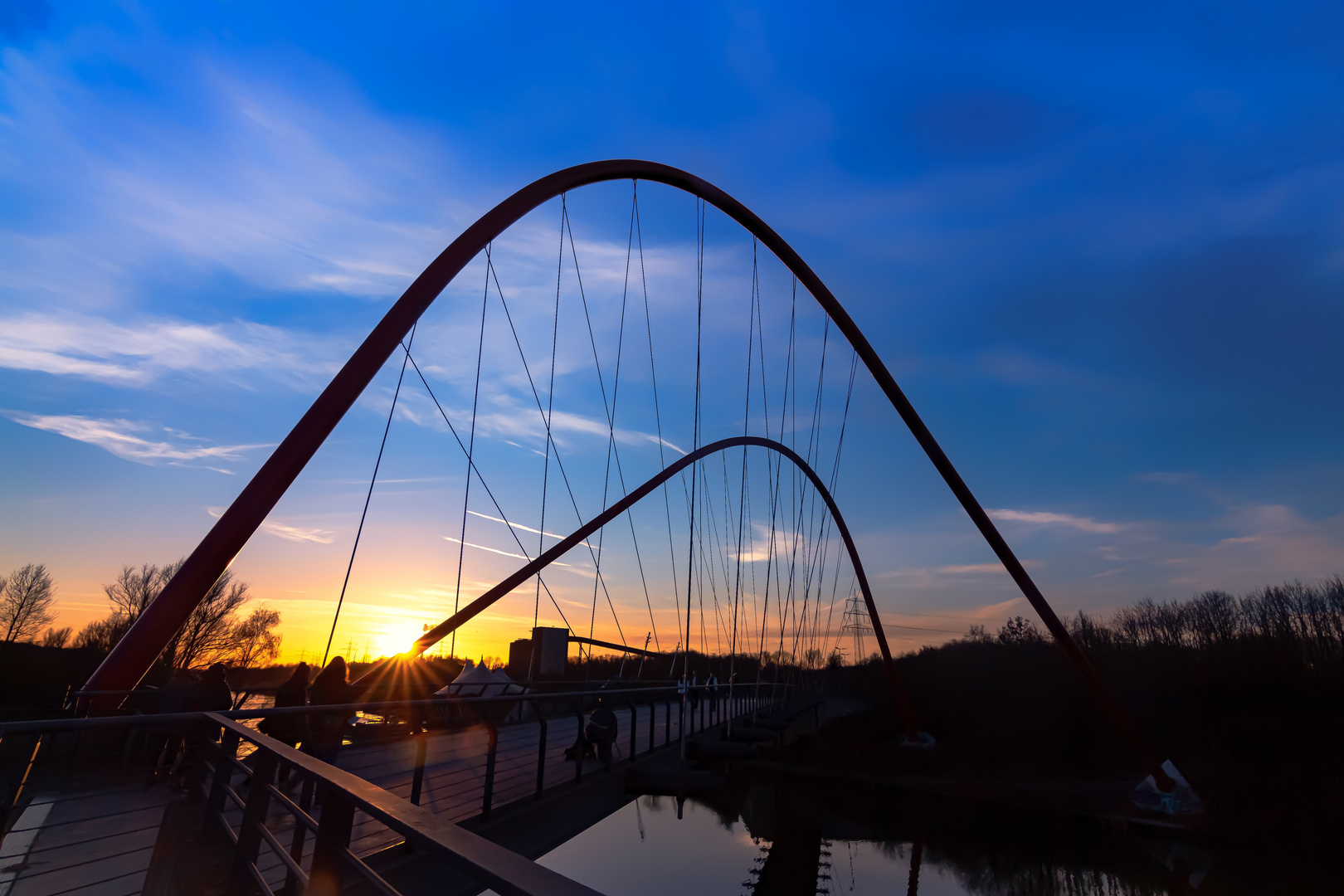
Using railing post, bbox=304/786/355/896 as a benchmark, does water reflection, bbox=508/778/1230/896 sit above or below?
below

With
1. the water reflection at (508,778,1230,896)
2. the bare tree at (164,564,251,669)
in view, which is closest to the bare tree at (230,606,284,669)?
the bare tree at (164,564,251,669)

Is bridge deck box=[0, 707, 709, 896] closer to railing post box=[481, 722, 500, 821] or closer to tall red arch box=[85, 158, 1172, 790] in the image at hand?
railing post box=[481, 722, 500, 821]

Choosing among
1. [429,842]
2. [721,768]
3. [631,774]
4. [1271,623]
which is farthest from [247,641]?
[1271,623]

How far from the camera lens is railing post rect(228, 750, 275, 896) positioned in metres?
3.20

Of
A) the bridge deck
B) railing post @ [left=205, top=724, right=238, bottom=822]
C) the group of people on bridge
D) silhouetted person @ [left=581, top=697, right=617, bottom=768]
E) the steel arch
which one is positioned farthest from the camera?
the steel arch

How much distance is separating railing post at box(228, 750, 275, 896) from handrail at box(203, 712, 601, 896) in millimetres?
1447

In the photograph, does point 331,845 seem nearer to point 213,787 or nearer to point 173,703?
point 213,787

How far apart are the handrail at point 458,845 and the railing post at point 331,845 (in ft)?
0.33

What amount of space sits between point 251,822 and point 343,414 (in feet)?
22.8

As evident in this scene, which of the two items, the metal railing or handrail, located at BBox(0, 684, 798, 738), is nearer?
the metal railing

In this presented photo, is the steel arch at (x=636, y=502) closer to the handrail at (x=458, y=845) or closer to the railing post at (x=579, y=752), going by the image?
the railing post at (x=579, y=752)

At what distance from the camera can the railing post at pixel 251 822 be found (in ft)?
10.5

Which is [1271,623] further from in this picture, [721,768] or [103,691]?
[103,691]

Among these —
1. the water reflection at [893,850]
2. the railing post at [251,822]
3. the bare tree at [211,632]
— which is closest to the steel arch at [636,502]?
the water reflection at [893,850]
